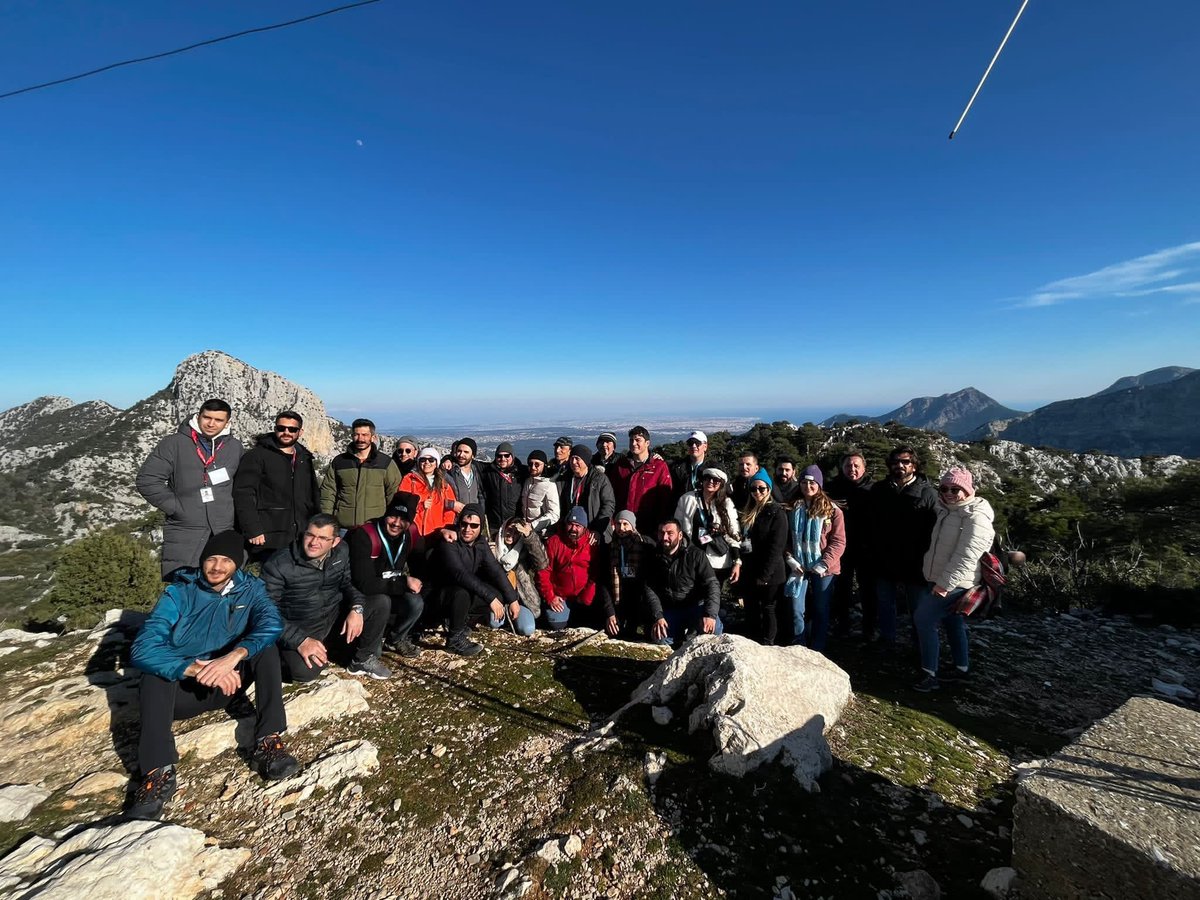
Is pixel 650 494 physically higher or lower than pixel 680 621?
higher

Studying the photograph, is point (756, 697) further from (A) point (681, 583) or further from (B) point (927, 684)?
(B) point (927, 684)

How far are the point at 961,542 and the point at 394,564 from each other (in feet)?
21.9

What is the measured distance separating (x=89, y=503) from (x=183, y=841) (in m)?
85.2

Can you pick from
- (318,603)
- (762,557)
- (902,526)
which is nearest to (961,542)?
(902,526)

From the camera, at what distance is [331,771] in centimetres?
385

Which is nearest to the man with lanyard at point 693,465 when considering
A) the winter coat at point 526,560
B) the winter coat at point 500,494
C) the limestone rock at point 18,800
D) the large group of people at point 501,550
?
the large group of people at point 501,550

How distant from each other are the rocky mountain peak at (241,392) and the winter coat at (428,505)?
236 ft

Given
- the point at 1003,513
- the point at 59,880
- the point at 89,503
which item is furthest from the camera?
the point at 89,503

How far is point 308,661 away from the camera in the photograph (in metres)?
4.85

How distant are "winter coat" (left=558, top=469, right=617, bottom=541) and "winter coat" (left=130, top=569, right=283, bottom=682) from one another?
406 cm

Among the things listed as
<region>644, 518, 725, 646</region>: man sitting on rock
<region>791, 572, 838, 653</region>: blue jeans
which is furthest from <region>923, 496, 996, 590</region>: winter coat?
<region>644, 518, 725, 646</region>: man sitting on rock

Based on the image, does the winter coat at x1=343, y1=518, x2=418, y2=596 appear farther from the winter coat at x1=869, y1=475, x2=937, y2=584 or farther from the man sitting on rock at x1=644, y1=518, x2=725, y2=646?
the winter coat at x1=869, y1=475, x2=937, y2=584

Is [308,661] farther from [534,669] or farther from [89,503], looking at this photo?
[89,503]

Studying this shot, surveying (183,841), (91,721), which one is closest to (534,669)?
(183,841)
